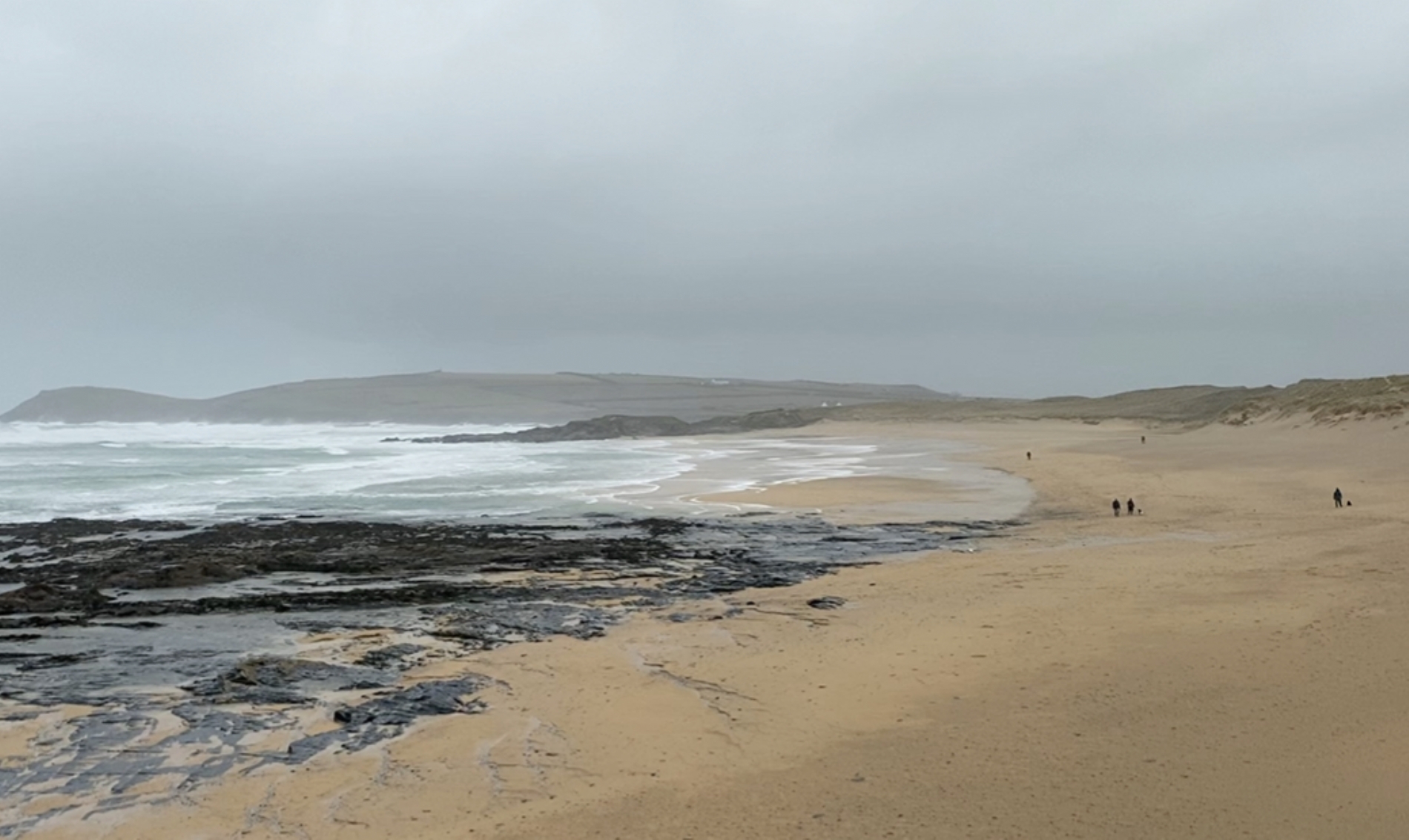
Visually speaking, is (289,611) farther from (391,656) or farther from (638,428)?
(638,428)

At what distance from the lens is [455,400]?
417ft

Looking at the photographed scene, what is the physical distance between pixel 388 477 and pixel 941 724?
2588 cm

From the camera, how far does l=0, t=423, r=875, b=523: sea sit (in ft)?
66.4

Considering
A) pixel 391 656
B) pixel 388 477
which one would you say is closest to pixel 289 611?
pixel 391 656

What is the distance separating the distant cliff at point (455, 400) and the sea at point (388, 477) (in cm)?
6329

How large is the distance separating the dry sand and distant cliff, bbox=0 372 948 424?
320ft

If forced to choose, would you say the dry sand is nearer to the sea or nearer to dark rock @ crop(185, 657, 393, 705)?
dark rock @ crop(185, 657, 393, 705)

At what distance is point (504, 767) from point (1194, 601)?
20.5ft

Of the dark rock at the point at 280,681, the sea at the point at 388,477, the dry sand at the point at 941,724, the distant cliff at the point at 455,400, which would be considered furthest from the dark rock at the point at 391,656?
the distant cliff at the point at 455,400

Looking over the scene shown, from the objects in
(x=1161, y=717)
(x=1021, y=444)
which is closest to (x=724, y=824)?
(x=1161, y=717)

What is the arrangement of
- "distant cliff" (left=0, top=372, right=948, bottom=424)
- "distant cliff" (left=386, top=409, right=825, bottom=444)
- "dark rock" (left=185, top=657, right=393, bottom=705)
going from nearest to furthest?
"dark rock" (left=185, top=657, right=393, bottom=705) → "distant cliff" (left=386, top=409, right=825, bottom=444) → "distant cliff" (left=0, top=372, right=948, bottom=424)

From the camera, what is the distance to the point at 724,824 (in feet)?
14.7

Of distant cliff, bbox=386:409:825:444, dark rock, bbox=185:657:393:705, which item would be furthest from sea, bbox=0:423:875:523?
dark rock, bbox=185:657:393:705

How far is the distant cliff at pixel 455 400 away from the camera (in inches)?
4562
